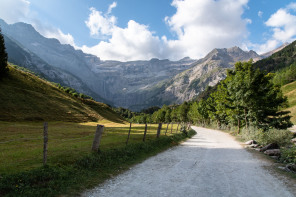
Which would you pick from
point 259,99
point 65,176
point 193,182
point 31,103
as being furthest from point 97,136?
point 31,103

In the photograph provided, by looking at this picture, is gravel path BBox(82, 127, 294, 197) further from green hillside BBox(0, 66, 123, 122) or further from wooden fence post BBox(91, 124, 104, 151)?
green hillside BBox(0, 66, 123, 122)

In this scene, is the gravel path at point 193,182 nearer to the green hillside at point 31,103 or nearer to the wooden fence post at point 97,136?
the wooden fence post at point 97,136

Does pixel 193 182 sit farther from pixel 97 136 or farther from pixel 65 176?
pixel 97 136

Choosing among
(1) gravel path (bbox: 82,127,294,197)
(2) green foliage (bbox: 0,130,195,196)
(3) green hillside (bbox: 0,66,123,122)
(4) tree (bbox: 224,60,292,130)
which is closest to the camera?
(2) green foliage (bbox: 0,130,195,196)

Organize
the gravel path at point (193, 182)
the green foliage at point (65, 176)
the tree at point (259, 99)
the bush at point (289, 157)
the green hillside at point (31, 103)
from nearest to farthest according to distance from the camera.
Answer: the green foliage at point (65, 176), the gravel path at point (193, 182), the bush at point (289, 157), the tree at point (259, 99), the green hillside at point (31, 103)

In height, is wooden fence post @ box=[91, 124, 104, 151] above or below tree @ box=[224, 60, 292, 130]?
below

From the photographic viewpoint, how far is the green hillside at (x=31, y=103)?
4088cm

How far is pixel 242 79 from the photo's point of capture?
31.3 m

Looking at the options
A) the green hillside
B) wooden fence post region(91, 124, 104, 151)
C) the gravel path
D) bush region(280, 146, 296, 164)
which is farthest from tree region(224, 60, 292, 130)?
the green hillside

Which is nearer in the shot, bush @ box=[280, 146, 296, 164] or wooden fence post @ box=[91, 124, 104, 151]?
wooden fence post @ box=[91, 124, 104, 151]

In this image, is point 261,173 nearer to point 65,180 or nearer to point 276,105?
point 65,180

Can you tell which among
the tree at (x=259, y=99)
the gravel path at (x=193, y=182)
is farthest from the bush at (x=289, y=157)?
the tree at (x=259, y=99)

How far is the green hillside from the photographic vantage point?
40.9 m

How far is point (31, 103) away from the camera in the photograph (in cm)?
4756
